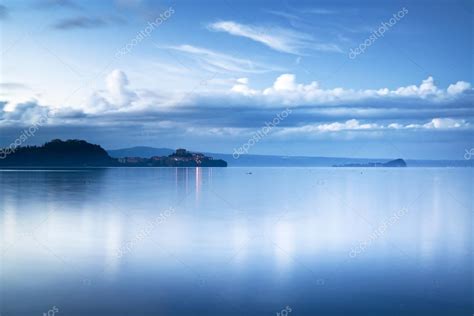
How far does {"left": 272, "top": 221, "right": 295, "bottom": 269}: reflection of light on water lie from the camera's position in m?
14.4

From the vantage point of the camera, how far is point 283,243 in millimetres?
17719

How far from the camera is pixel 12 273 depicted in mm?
12656

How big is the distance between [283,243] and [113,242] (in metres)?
5.90

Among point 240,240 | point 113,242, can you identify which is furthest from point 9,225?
point 240,240

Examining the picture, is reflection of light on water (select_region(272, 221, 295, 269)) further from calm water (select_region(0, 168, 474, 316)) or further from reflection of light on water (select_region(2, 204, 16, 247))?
reflection of light on water (select_region(2, 204, 16, 247))

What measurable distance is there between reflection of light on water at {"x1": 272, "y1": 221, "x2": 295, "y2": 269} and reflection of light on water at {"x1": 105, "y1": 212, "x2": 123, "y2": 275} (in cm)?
450

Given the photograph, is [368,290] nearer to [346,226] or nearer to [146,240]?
[146,240]

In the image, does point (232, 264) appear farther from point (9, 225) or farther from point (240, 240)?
point (9, 225)

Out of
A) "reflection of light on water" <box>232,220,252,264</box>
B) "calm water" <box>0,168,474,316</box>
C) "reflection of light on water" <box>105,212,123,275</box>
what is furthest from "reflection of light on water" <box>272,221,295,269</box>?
"reflection of light on water" <box>105,212,123,275</box>

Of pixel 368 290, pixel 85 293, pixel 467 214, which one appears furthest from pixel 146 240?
pixel 467 214

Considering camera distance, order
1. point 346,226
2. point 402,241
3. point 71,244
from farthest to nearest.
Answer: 1. point 346,226
2. point 402,241
3. point 71,244

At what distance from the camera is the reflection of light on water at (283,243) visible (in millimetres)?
14438

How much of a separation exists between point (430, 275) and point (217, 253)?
20.2 ft

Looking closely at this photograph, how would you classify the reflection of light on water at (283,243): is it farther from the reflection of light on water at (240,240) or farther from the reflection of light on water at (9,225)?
the reflection of light on water at (9,225)
